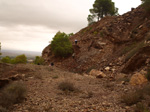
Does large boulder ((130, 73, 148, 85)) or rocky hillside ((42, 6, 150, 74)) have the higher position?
rocky hillside ((42, 6, 150, 74))

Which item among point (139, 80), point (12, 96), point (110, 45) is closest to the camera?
point (12, 96)

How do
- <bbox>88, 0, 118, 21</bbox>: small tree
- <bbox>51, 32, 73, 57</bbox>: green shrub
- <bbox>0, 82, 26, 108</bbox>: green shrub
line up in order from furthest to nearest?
<bbox>88, 0, 118, 21</bbox>: small tree → <bbox>51, 32, 73, 57</bbox>: green shrub → <bbox>0, 82, 26, 108</bbox>: green shrub

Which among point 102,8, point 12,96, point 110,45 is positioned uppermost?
point 102,8

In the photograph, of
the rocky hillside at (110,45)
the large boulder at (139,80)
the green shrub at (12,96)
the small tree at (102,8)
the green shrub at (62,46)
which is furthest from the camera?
the small tree at (102,8)

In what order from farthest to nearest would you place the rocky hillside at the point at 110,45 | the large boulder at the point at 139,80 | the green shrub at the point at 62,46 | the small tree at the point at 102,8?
the small tree at the point at 102,8 < the green shrub at the point at 62,46 < the rocky hillside at the point at 110,45 < the large boulder at the point at 139,80

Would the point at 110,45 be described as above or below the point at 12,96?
above

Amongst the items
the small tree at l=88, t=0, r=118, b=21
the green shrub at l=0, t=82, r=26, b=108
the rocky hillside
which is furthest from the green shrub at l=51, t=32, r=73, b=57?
the green shrub at l=0, t=82, r=26, b=108

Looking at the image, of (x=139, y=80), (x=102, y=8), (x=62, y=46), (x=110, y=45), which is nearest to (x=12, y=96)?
(x=139, y=80)

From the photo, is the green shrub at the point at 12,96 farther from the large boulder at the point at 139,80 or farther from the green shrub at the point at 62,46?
the green shrub at the point at 62,46

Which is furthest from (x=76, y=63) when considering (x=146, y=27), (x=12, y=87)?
(x=12, y=87)

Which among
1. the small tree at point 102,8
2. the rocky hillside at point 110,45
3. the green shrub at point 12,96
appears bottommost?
the green shrub at point 12,96

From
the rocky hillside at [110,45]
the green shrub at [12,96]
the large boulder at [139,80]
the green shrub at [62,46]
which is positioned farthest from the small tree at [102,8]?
the green shrub at [12,96]

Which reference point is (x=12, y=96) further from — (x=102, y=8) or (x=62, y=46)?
(x=102, y=8)

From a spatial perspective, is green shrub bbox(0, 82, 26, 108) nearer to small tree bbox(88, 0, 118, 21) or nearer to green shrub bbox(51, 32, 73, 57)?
green shrub bbox(51, 32, 73, 57)
